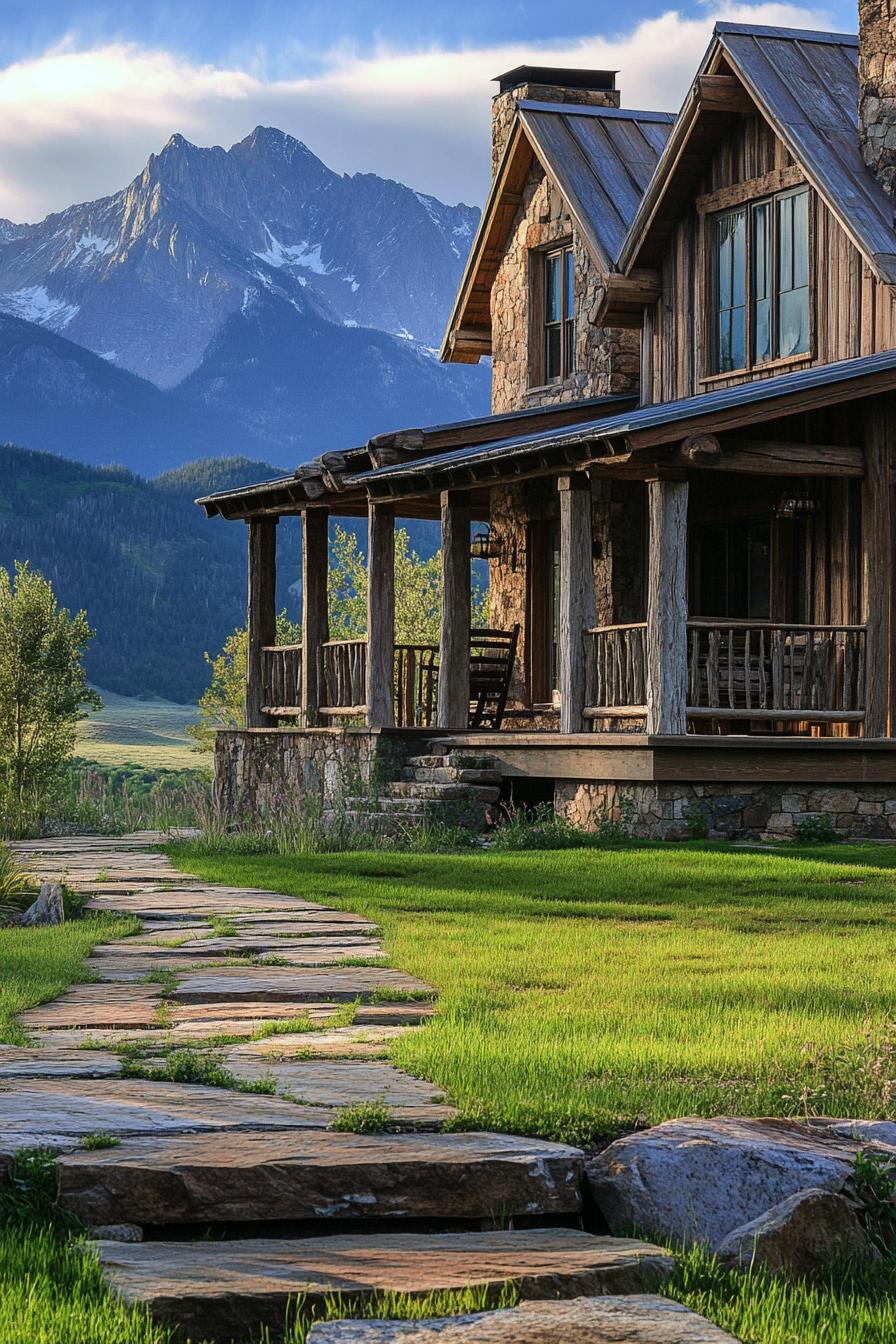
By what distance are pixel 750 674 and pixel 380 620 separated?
4880mm

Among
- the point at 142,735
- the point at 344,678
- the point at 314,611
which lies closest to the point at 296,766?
the point at 344,678

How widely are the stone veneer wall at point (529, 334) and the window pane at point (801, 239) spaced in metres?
3.24

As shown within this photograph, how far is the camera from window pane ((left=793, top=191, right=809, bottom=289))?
1889 cm

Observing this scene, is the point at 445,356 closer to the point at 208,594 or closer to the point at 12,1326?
the point at 12,1326

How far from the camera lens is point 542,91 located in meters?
24.7

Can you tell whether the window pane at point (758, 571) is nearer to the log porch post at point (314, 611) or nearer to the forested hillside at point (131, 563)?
the log porch post at point (314, 611)

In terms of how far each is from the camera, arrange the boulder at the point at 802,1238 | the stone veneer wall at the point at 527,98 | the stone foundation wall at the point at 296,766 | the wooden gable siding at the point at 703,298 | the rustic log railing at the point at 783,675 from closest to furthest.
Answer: the boulder at the point at 802,1238 < the rustic log railing at the point at 783,675 < the wooden gable siding at the point at 703,298 < the stone foundation wall at the point at 296,766 < the stone veneer wall at the point at 527,98

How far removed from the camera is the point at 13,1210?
482 cm

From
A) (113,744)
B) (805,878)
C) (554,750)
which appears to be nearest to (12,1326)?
(805,878)

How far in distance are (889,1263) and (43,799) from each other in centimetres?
1799

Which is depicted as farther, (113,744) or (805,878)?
(113,744)

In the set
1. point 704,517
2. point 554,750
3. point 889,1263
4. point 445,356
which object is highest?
point 445,356

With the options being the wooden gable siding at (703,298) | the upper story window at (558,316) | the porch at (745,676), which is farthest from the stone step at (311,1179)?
the upper story window at (558,316)

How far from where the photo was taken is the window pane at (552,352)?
23375mm
